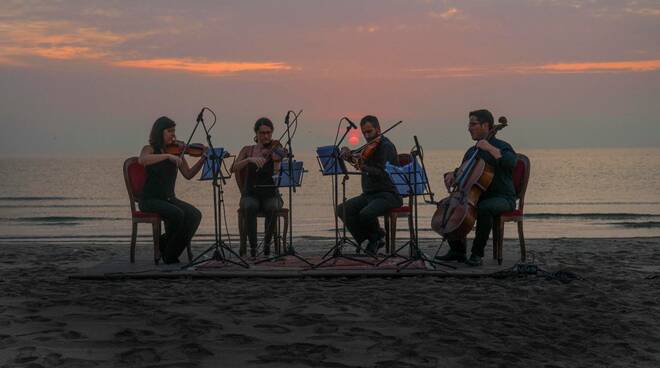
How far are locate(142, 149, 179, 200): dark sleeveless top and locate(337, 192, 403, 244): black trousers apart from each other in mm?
1594

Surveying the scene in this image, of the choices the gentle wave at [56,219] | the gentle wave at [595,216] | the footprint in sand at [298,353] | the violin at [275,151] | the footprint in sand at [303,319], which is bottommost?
the gentle wave at [595,216]

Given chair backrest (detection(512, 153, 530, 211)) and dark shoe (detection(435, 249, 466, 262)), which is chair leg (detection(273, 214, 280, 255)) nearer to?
dark shoe (detection(435, 249, 466, 262))

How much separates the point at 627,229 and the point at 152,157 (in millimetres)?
14681

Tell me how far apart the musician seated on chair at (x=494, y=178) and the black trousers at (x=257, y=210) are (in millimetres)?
1670

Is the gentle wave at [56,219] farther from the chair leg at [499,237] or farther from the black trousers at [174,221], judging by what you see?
the chair leg at [499,237]

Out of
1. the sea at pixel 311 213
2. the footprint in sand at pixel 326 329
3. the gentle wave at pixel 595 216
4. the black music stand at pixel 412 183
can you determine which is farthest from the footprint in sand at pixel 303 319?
the gentle wave at pixel 595 216

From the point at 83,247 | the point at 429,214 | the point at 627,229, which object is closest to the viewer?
the point at 83,247

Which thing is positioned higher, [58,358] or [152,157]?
[152,157]

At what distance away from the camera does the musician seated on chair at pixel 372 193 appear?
761 cm

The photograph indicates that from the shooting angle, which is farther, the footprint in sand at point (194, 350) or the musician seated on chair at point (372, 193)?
the musician seated on chair at point (372, 193)

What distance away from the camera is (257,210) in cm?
797

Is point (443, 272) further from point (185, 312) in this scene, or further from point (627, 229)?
point (627, 229)

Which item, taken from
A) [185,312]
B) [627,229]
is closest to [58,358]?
[185,312]

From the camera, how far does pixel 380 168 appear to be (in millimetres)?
7840
